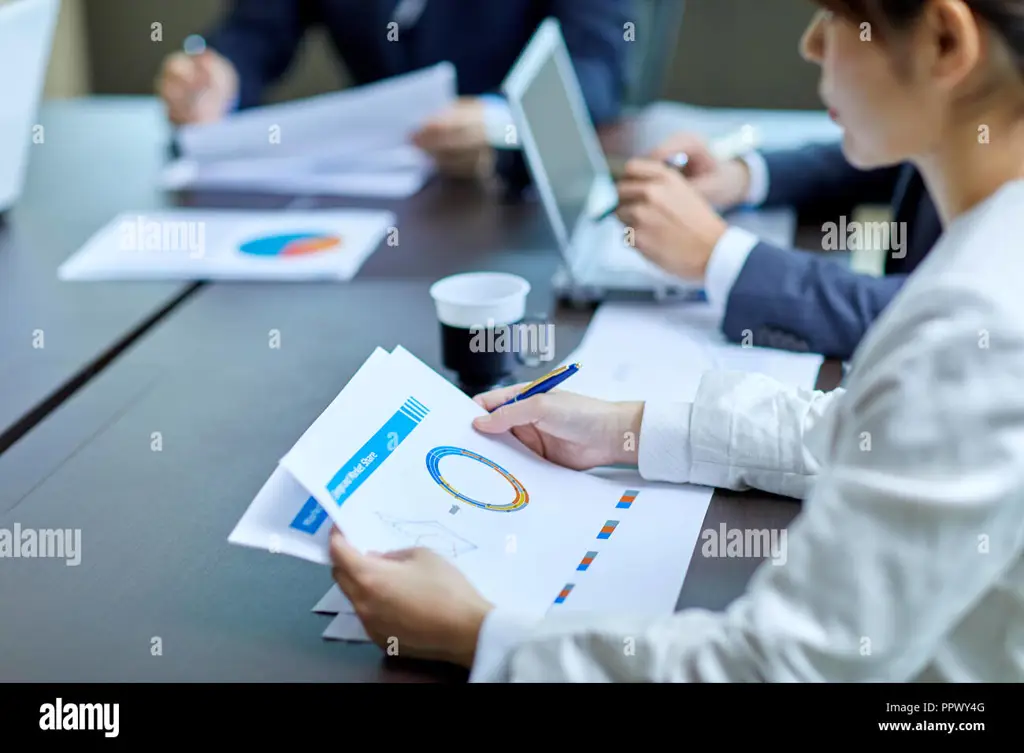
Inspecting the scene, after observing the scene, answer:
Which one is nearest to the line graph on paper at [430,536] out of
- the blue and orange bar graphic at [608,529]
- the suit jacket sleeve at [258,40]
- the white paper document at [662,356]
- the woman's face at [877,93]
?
the blue and orange bar graphic at [608,529]

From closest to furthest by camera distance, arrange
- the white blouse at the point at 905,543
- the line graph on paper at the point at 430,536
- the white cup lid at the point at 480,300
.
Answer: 1. the white blouse at the point at 905,543
2. the line graph on paper at the point at 430,536
3. the white cup lid at the point at 480,300

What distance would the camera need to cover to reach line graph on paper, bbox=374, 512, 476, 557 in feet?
2.97

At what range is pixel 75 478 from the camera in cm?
109

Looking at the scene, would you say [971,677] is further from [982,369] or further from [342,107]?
[342,107]

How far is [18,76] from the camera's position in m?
1.80

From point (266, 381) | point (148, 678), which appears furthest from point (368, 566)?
point (266, 381)

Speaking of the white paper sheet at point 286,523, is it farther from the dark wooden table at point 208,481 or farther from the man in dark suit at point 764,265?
the man in dark suit at point 764,265

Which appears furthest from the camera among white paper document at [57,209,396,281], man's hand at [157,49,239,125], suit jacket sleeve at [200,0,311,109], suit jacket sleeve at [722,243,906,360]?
suit jacket sleeve at [200,0,311,109]

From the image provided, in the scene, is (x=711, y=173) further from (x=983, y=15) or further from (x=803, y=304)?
(x=983, y=15)

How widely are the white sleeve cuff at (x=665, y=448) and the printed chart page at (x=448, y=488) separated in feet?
0.12

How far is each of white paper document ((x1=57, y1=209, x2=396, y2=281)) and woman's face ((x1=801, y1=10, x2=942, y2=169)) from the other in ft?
2.95

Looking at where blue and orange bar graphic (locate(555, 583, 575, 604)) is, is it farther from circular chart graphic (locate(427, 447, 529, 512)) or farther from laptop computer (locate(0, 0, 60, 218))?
laptop computer (locate(0, 0, 60, 218))

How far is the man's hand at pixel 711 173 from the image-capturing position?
1765 mm

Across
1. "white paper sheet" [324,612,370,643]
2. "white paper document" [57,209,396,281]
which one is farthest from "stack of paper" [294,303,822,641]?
"white paper document" [57,209,396,281]
